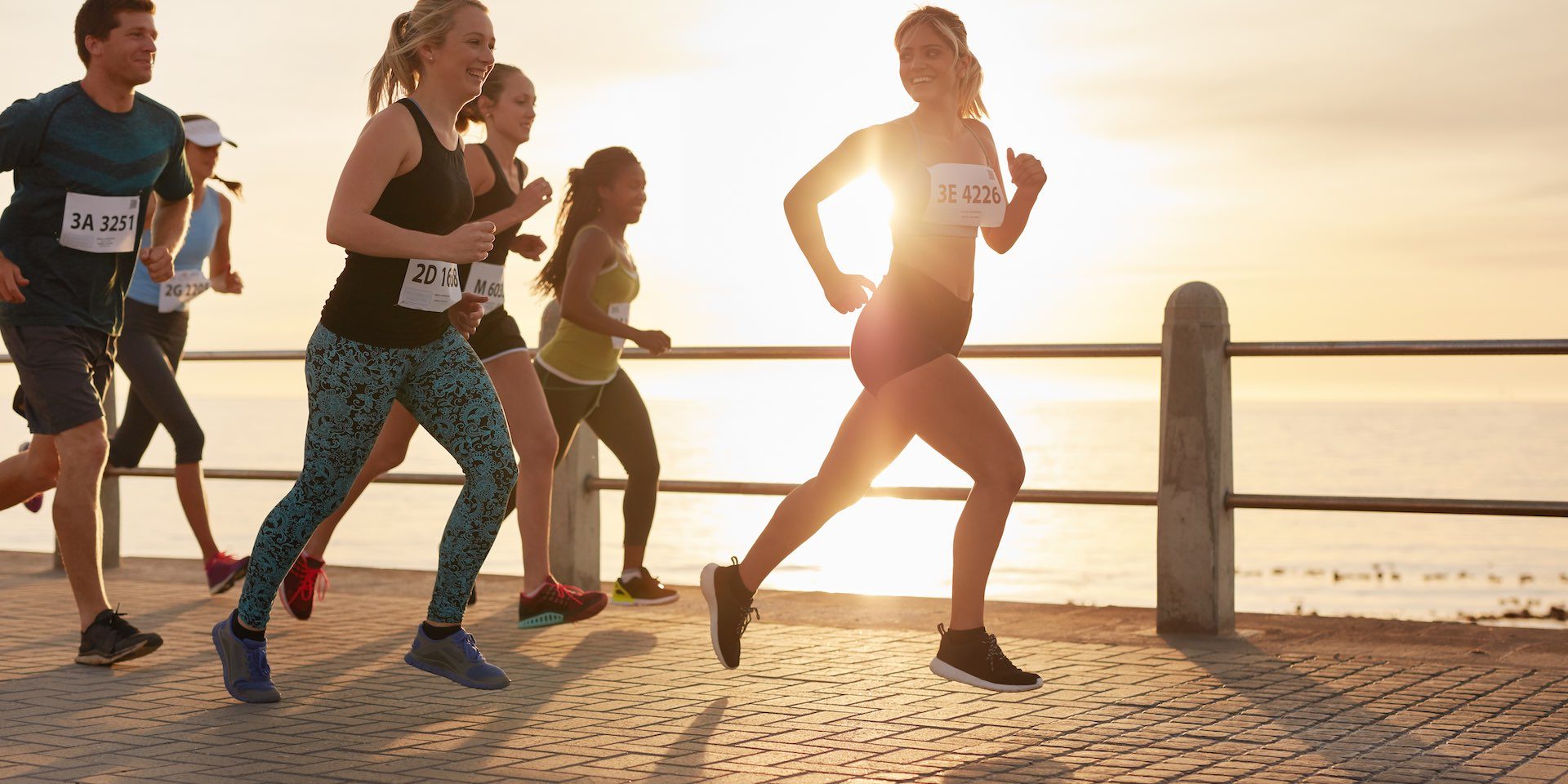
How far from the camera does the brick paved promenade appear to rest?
14.1 ft

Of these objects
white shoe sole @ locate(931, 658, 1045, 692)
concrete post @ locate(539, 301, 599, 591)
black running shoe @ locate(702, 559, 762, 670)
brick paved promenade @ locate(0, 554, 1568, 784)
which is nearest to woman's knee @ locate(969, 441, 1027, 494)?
white shoe sole @ locate(931, 658, 1045, 692)

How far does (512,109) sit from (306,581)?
1913 mm

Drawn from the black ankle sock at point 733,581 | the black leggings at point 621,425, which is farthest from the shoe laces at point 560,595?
the black ankle sock at point 733,581

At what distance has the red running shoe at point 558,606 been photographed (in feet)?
21.9

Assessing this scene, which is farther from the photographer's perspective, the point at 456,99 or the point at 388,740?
the point at 456,99

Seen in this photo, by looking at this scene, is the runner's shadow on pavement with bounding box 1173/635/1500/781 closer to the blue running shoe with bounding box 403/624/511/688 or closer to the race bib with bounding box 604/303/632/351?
the blue running shoe with bounding box 403/624/511/688

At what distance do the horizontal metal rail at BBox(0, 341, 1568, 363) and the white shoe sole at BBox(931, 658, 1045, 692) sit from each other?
2218 millimetres

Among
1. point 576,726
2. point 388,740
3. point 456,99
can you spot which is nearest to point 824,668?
point 576,726

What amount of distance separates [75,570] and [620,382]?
2.49 m

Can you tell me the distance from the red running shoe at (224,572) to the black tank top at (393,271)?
115 inches

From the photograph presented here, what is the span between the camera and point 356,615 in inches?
285

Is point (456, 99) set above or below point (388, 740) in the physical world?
above

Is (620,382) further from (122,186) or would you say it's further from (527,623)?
(122,186)

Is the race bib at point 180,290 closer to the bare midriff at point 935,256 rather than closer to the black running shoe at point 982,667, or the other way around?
the bare midriff at point 935,256
